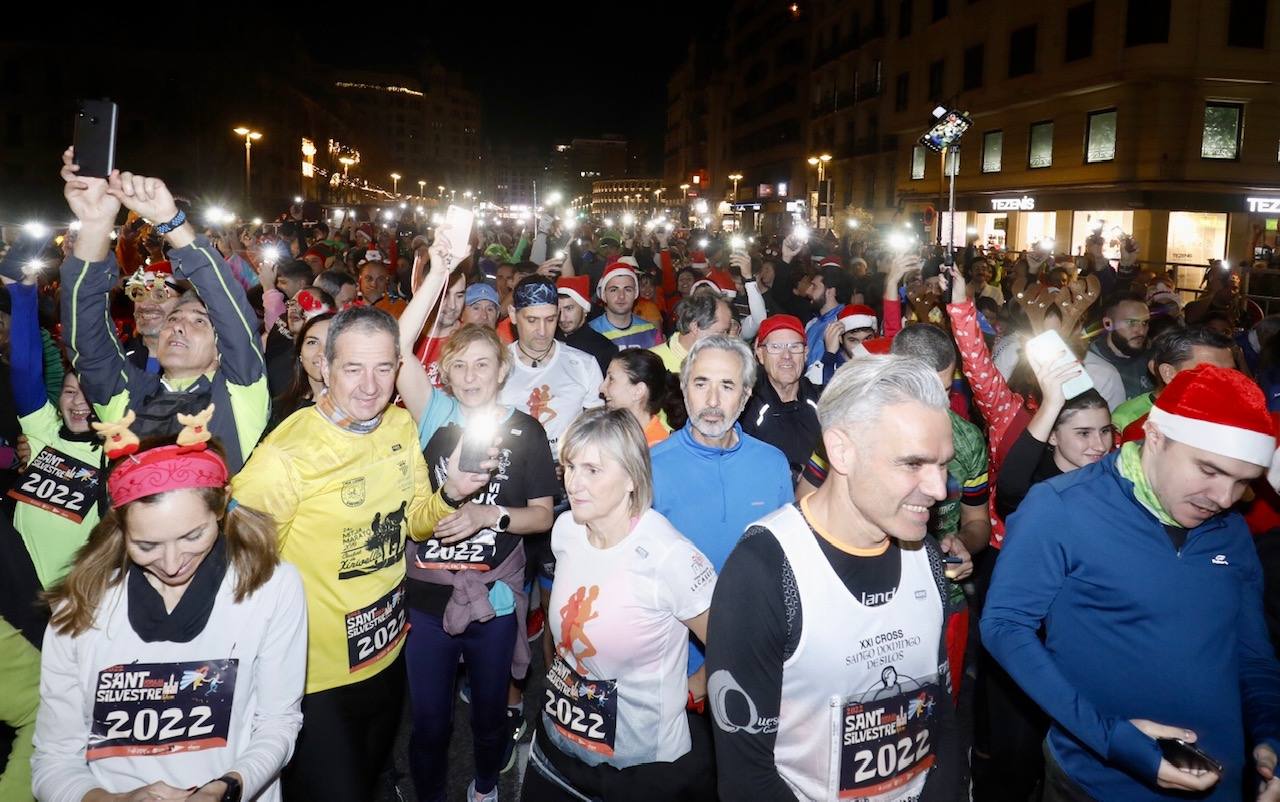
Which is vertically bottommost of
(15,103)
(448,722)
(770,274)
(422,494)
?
(448,722)

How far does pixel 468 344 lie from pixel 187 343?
4.17 feet

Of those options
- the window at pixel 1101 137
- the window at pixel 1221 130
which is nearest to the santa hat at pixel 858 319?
the window at pixel 1101 137

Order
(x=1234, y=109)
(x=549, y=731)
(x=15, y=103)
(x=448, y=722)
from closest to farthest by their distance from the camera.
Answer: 1. (x=549, y=731)
2. (x=448, y=722)
3. (x=1234, y=109)
4. (x=15, y=103)

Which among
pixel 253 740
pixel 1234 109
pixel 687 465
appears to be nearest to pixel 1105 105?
pixel 1234 109

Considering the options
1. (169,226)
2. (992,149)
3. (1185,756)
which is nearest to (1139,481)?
(1185,756)

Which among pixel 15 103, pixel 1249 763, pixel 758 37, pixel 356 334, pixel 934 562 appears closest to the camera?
pixel 934 562

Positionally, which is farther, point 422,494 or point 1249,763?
point 422,494

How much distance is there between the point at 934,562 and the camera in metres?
2.70

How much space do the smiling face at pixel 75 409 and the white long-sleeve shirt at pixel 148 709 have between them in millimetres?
1879

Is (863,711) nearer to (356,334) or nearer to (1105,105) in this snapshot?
(356,334)

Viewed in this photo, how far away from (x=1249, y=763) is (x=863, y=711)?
158cm

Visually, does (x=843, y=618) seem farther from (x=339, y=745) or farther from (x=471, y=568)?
(x=339, y=745)

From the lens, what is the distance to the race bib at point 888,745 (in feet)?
8.00

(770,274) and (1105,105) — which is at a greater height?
(1105,105)
